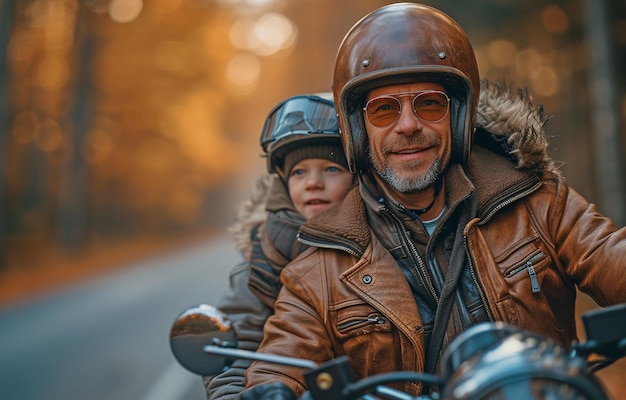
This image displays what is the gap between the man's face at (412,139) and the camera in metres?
2.78

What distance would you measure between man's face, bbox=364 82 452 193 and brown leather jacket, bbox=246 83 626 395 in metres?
0.11

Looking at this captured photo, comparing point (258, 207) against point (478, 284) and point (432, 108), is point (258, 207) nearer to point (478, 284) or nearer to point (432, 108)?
point (432, 108)


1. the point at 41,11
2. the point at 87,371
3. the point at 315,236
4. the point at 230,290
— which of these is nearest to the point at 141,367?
the point at 87,371

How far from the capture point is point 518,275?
97.7 inches

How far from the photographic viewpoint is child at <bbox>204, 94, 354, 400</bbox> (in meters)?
3.23

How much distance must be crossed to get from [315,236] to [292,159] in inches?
44.0

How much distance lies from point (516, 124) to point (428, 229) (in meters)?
0.58

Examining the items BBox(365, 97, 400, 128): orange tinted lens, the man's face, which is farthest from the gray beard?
BBox(365, 97, 400, 128): orange tinted lens

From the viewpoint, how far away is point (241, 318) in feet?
10.6

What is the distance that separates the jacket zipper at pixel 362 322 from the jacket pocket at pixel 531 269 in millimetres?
497

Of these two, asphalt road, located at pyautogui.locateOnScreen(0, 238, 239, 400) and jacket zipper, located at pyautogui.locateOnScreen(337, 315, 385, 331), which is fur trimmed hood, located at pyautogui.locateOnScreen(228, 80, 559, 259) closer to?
jacket zipper, located at pyautogui.locateOnScreen(337, 315, 385, 331)

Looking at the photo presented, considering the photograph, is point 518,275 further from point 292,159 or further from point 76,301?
point 76,301

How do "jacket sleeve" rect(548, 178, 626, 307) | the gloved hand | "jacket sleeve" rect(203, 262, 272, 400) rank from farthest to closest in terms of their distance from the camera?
"jacket sleeve" rect(203, 262, 272, 400) < "jacket sleeve" rect(548, 178, 626, 307) < the gloved hand

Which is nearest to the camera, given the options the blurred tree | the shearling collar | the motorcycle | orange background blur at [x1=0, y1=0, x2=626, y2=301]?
the motorcycle
